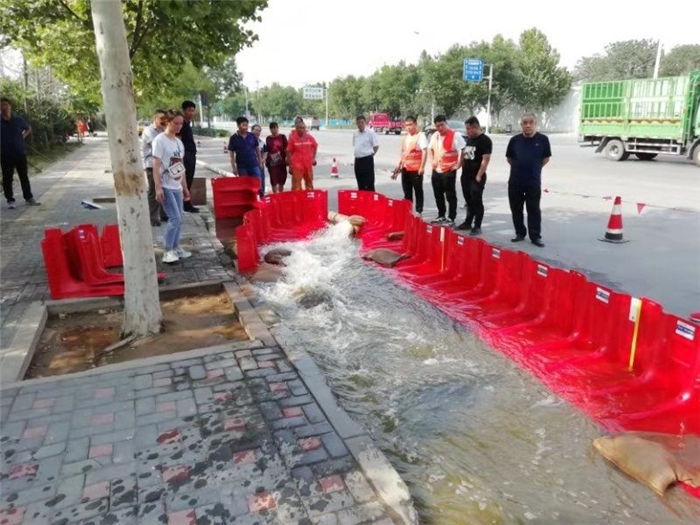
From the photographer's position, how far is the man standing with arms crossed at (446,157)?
846 centimetres

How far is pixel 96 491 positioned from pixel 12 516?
1.13ft

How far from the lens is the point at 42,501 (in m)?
2.52

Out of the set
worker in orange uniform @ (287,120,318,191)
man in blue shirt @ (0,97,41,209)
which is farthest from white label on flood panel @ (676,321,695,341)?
man in blue shirt @ (0,97,41,209)

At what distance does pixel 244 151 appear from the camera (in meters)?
10.0

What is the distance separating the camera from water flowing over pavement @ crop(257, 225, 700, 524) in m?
2.60

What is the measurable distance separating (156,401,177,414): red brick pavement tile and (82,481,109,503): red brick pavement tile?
2.21 feet

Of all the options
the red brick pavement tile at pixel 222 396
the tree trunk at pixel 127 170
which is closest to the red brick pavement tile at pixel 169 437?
the red brick pavement tile at pixel 222 396

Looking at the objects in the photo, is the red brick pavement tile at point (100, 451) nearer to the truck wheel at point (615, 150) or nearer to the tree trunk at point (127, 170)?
Result: the tree trunk at point (127, 170)

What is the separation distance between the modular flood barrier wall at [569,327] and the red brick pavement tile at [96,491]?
2.78 meters

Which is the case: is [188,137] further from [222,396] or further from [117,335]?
[222,396]

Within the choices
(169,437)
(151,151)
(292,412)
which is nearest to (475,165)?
(151,151)

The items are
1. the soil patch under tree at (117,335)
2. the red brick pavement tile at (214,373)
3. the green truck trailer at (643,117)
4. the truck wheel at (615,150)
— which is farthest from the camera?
the truck wheel at (615,150)

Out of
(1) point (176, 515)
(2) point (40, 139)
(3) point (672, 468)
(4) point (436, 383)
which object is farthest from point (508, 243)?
(2) point (40, 139)

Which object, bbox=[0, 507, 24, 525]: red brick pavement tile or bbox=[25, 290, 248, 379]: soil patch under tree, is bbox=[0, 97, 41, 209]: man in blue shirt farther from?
bbox=[0, 507, 24, 525]: red brick pavement tile
